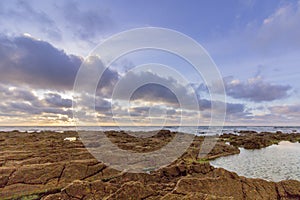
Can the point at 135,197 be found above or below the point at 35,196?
above

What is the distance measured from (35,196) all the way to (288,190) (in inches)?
642

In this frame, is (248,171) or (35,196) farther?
(248,171)

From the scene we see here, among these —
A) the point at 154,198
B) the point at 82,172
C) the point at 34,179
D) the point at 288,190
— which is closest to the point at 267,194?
the point at 288,190

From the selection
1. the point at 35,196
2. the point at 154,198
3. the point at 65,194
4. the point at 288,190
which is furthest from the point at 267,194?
the point at 35,196

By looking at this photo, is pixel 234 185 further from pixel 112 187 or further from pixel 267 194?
pixel 112 187

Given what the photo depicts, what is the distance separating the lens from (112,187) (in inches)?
477

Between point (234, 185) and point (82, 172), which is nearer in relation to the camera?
point (234, 185)

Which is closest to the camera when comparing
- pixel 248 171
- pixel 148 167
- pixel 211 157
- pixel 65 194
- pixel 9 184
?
pixel 65 194

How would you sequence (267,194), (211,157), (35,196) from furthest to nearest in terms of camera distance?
1. (211,157)
2. (35,196)
3. (267,194)

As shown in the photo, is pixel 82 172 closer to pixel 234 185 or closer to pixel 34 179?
pixel 34 179

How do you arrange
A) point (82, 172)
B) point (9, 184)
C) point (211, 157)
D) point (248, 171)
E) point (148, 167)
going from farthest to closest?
point (211, 157)
point (248, 171)
point (148, 167)
point (82, 172)
point (9, 184)

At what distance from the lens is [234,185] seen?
13.0 m

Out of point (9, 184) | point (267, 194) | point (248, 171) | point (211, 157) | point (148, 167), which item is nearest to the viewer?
point (267, 194)

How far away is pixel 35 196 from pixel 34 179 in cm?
235
